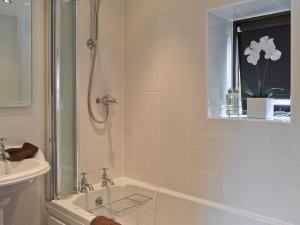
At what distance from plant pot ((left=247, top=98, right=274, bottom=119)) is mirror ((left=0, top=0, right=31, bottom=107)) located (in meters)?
1.47

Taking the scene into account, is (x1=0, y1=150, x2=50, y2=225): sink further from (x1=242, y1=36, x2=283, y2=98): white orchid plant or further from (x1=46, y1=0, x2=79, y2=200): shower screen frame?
(x1=242, y1=36, x2=283, y2=98): white orchid plant

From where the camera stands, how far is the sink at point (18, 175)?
140 centimetres

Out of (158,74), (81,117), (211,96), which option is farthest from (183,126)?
(81,117)

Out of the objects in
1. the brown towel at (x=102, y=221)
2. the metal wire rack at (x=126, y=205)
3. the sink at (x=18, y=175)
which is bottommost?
the metal wire rack at (x=126, y=205)

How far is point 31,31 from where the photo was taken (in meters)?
1.97

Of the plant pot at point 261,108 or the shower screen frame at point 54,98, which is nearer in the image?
the plant pot at point 261,108

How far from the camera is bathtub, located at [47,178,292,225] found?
1.79 meters

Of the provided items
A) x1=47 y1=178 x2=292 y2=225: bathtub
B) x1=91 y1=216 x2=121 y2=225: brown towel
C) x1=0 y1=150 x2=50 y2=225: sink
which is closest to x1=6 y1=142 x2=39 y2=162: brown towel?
x1=0 y1=150 x2=50 y2=225: sink

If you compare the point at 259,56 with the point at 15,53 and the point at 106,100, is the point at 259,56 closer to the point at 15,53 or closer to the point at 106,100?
the point at 106,100

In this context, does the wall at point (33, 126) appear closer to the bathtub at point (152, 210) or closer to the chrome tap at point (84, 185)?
the bathtub at point (152, 210)

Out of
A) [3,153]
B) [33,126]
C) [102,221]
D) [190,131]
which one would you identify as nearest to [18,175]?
[3,153]

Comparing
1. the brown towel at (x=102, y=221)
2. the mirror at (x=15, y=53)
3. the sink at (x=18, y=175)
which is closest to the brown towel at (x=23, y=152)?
the sink at (x=18, y=175)

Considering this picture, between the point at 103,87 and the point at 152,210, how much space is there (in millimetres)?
1045

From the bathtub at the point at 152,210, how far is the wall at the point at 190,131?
0.24 feet
